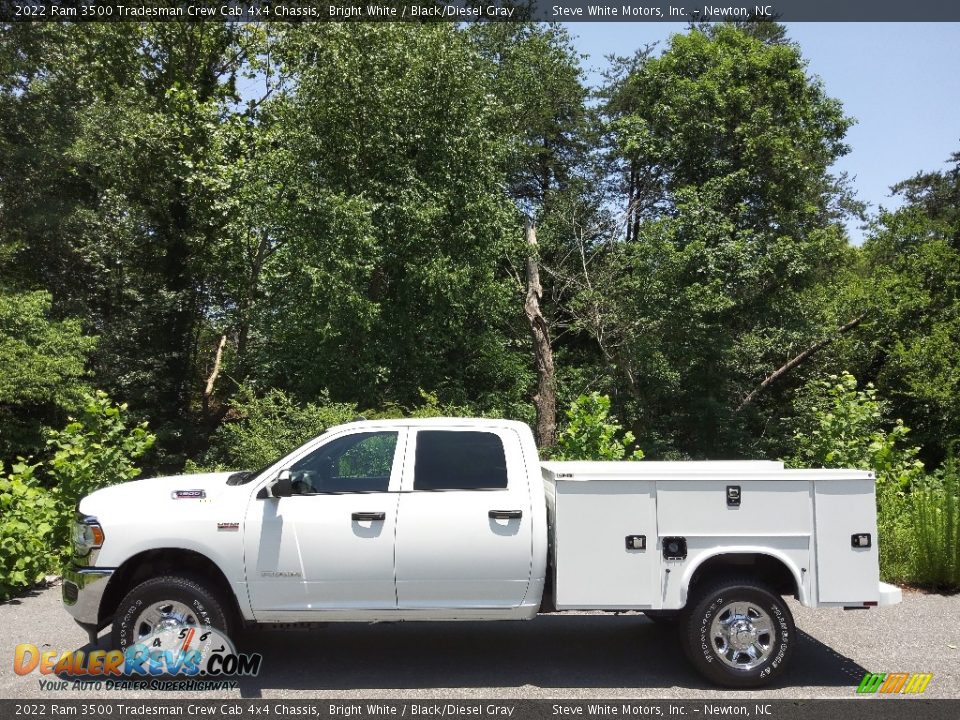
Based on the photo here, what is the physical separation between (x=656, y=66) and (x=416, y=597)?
2021 cm

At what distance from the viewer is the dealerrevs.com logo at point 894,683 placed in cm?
636

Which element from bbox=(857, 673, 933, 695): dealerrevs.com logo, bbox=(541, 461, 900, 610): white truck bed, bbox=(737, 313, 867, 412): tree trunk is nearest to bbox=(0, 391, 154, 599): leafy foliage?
bbox=(541, 461, 900, 610): white truck bed

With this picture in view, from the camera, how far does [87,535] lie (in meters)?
6.44

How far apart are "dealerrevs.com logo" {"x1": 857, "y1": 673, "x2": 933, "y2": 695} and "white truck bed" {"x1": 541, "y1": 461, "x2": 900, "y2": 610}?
657 millimetres

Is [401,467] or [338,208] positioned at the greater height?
[338,208]

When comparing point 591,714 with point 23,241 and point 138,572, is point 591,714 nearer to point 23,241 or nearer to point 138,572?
point 138,572

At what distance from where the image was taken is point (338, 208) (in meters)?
17.5

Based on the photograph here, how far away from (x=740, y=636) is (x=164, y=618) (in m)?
4.21

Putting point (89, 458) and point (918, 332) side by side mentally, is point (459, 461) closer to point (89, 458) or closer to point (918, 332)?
point (89, 458)

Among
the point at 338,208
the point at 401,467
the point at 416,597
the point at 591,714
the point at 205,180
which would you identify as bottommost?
the point at 591,714

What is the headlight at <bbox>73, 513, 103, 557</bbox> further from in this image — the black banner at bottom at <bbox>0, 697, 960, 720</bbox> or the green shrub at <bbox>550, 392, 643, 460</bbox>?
the green shrub at <bbox>550, 392, 643, 460</bbox>

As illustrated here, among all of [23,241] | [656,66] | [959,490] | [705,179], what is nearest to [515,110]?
[656,66]

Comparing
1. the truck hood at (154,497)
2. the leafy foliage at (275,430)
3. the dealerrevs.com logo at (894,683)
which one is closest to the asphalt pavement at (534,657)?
the dealerrevs.com logo at (894,683)

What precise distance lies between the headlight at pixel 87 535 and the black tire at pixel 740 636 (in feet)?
14.4
